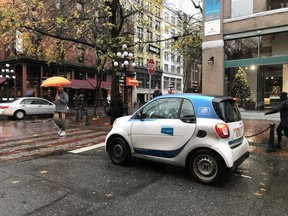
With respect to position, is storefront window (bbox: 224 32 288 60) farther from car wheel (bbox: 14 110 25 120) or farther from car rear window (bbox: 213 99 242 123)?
car wheel (bbox: 14 110 25 120)

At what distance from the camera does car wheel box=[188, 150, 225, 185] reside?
14.4ft

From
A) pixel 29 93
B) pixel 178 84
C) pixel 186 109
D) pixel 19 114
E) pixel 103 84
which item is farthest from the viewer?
pixel 178 84

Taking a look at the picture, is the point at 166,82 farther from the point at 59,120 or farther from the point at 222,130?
the point at 222,130

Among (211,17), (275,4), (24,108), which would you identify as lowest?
(24,108)

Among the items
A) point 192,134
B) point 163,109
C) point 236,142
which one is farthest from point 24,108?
point 236,142

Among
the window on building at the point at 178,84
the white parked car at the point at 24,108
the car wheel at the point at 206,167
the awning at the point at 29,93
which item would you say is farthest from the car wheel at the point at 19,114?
the window on building at the point at 178,84

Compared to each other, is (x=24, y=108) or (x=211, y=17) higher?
(x=211, y=17)

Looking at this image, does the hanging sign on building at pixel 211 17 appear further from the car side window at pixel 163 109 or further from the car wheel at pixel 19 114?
the car wheel at pixel 19 114

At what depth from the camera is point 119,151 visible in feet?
18.8

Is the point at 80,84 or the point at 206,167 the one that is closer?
the point at 206,167

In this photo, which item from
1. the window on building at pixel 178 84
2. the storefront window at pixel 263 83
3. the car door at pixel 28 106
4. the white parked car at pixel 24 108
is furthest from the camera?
the window on building at pixel 178 84

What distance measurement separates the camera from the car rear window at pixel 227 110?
14.9 ft

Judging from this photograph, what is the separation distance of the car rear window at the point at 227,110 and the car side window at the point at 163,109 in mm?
769

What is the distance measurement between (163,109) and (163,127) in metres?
0.40
